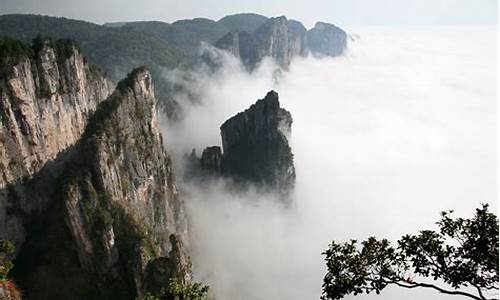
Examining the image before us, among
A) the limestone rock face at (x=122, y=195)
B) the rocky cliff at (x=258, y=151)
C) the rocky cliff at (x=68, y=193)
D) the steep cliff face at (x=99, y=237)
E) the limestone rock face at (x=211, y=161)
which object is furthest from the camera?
the limestone rock face at (x=211, y=161)

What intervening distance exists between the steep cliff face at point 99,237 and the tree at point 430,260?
57.1m

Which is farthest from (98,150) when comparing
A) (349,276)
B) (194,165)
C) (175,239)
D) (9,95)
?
(194,165)

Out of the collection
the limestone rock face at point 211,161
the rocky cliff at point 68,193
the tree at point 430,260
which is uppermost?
the limestone rock face at point 211,161

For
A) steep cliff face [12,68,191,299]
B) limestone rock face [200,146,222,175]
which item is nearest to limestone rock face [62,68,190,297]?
steep cliff face [12,68,191,299]

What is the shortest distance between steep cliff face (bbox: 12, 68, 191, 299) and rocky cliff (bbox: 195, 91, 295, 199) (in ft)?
193

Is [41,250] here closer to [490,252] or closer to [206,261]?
[206,261]

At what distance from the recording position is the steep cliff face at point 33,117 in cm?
6369

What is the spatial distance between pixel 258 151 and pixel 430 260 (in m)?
121

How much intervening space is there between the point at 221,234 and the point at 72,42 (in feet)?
236

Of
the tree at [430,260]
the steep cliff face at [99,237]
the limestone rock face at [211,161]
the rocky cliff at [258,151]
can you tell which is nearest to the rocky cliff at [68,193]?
the steep cliff face at [99,237]

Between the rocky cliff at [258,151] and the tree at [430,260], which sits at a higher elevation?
the rocky cliff at [258,151]

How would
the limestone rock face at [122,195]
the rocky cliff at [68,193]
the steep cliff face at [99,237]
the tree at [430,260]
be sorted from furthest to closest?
1. the limestone rock face at [122,195]
2. the steep cliff face at [99,237]
3. the rocky cliff at [68,193]
4. the tree at [430,260]

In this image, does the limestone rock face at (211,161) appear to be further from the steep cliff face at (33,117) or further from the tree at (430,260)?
the tree at (430,260)

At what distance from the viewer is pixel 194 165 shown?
146 metres
